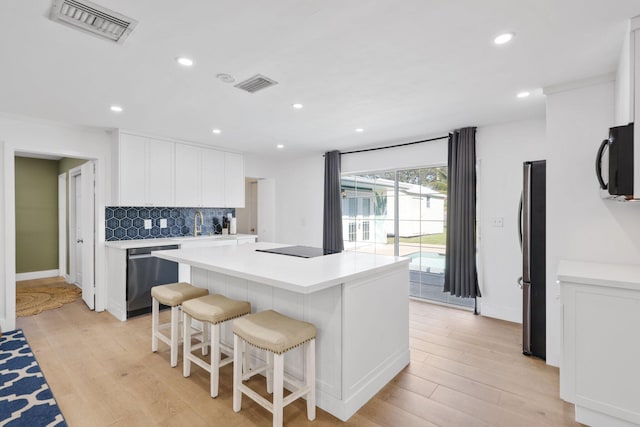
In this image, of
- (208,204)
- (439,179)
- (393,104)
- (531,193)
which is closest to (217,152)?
(208,204)

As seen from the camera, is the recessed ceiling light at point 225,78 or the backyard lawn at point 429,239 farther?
the backyard lawn at point 429,239

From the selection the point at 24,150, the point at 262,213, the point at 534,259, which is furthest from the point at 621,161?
the point at 262,213

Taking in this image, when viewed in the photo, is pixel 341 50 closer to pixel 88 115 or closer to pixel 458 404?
pixel 458 404

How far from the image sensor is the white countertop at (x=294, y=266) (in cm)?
174

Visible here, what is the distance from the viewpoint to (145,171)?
4.23 m

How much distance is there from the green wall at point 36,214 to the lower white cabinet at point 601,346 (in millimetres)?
7876

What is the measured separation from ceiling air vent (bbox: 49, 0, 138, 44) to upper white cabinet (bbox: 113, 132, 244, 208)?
2.48 metres

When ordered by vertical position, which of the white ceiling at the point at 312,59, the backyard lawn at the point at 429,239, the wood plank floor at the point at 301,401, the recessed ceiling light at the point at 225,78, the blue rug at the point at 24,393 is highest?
the recessed ceiling light at the point at 225,78

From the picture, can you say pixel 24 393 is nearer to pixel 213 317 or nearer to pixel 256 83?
pixel 213 317

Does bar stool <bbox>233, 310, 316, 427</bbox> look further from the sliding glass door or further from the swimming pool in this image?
the swimming pool

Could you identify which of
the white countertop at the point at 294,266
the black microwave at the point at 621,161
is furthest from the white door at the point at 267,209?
the black microwave at the point at 621,161

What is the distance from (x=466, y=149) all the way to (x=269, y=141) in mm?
2743

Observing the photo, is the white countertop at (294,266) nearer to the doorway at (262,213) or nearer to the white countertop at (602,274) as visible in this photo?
the white countertop at (602,274)

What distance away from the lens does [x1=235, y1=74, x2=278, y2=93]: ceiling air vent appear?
2512 mm
